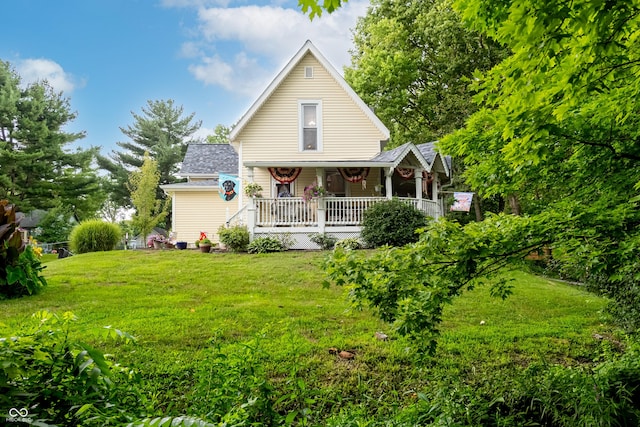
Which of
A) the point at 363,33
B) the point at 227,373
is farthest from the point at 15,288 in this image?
the point at 363,33

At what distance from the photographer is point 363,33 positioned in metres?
23.0

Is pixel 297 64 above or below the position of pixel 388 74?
below

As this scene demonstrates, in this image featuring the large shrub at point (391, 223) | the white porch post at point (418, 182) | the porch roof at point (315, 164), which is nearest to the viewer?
the large shrub at point (391, 223)

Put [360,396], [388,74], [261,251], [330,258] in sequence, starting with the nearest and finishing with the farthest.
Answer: [330,258]
[360,396]
[261,251]
[388,74]

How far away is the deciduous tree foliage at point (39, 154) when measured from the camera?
2198 cm

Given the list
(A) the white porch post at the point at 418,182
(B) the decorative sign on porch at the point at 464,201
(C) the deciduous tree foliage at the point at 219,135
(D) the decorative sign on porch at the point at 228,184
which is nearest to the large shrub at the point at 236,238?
(D) the decorative sign on porch at the point at 228,184

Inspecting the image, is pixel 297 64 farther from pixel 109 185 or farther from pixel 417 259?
pixel 109 185

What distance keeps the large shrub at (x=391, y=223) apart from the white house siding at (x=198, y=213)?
7.77 meters

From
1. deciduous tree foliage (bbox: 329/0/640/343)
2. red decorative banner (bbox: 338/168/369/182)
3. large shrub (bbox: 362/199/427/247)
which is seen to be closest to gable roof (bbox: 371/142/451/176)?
red decorative banner (bbox: 338/168/369/182)

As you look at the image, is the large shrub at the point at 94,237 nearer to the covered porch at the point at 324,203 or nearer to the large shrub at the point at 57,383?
the covered porch at the point at 324,203

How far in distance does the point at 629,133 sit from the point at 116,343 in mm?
4760

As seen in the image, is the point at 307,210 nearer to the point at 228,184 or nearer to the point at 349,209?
the point at 349,209

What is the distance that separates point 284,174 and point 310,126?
7.84 ft

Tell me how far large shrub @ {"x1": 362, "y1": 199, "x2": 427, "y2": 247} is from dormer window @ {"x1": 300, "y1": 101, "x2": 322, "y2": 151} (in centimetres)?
397
